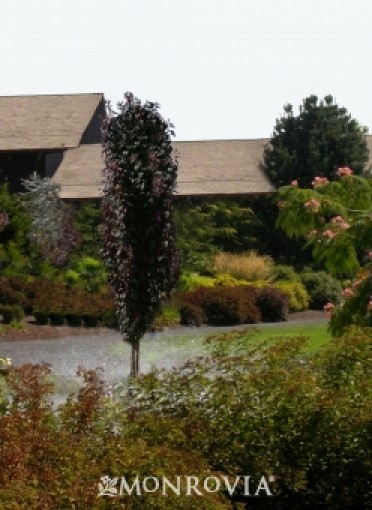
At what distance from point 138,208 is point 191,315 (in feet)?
34.8

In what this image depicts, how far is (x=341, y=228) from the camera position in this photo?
14.6m

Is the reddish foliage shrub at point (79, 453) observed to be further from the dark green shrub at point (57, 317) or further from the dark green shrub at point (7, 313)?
the dark green shrub at point (57, 317)

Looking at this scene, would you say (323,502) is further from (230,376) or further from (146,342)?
(146,342)

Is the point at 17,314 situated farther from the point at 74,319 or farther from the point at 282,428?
the point at 282,428

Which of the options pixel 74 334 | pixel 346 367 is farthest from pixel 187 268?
pixel 346 367

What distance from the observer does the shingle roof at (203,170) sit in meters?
40.1

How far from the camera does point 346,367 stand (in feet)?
30.9

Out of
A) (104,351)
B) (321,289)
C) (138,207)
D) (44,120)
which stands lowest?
(104,351)

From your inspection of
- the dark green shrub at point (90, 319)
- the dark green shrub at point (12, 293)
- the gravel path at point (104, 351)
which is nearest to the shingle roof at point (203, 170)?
the dark green shrub at point (12, 293)

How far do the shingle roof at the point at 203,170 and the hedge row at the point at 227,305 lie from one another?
981 centimetres

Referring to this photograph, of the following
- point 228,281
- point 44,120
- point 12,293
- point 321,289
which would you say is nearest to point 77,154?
point 44,120

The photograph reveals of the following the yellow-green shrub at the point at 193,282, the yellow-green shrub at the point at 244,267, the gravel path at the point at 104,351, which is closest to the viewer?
the gravel path at the point at 104,351

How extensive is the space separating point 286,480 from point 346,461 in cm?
54

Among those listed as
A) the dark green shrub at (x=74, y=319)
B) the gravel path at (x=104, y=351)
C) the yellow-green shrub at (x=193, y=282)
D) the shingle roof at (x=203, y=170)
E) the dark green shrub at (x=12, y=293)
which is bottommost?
the gravel path at (x=104, y=351)
